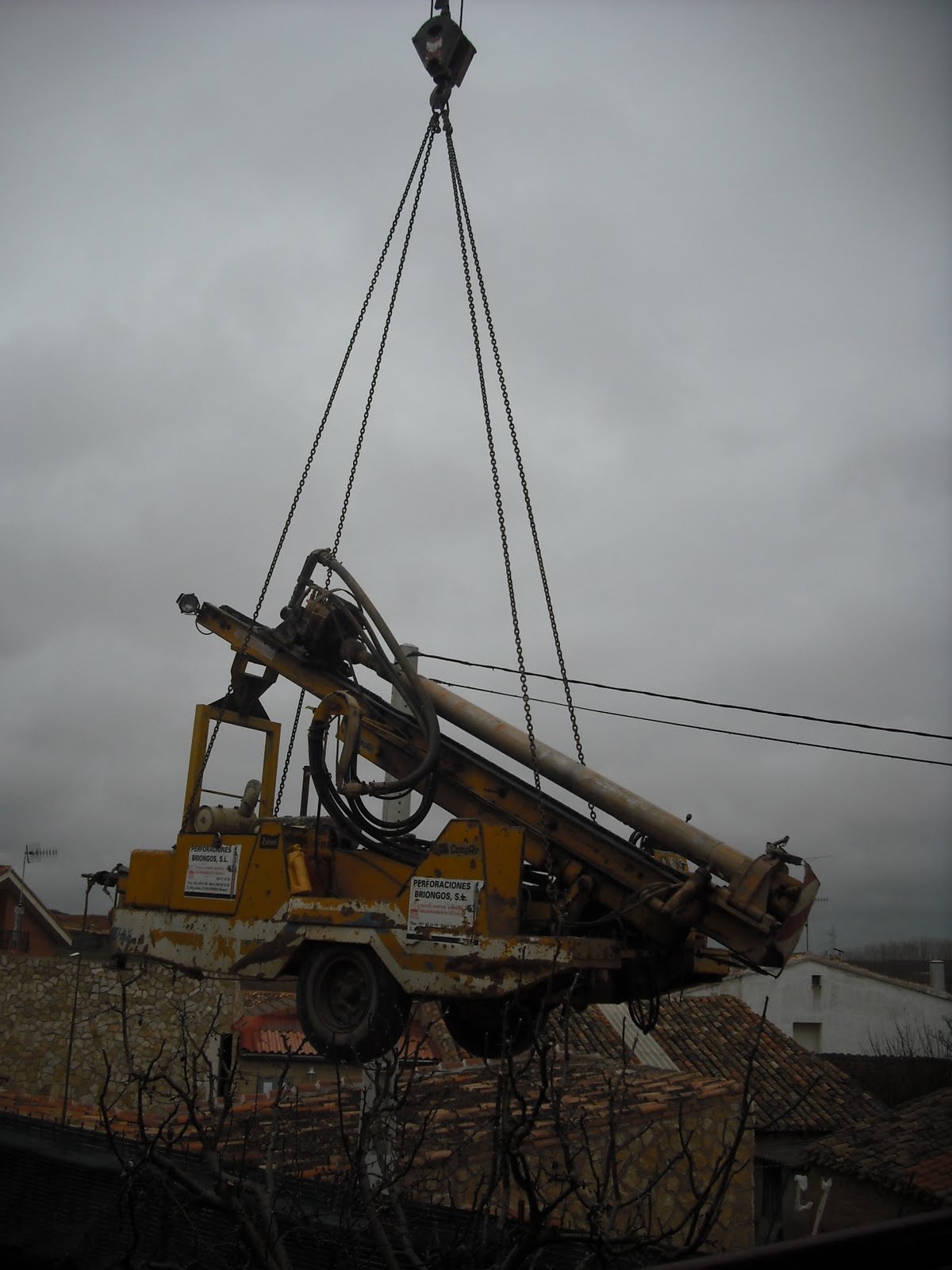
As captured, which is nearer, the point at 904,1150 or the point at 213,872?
the point at 213,872

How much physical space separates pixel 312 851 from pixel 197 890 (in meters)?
0.95

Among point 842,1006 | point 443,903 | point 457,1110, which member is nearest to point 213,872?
point 443,903

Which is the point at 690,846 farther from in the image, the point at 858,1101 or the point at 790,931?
the point at 858,1101

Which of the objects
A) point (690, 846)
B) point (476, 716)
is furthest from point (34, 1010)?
point (690, 846)

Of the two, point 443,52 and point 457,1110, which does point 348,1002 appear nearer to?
point 457,1110

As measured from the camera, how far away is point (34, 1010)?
66.0 ft

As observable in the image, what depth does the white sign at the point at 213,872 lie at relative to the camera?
835cm

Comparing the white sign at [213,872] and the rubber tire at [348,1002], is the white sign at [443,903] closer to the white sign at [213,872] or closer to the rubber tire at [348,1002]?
the rubber tire at [348,1002]

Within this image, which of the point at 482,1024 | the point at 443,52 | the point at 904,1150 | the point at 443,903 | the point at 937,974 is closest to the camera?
the point at 443,903

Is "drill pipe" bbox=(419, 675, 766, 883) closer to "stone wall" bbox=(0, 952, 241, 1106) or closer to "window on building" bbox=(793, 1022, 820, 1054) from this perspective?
"stone wall" bbox=(0, 952, 241, 1106)

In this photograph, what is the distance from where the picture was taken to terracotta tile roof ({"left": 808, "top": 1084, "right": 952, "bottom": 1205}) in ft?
59.7

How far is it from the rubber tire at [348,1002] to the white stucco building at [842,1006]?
34.5m

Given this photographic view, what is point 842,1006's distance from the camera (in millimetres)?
40312

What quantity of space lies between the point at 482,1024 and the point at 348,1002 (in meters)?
1.23
